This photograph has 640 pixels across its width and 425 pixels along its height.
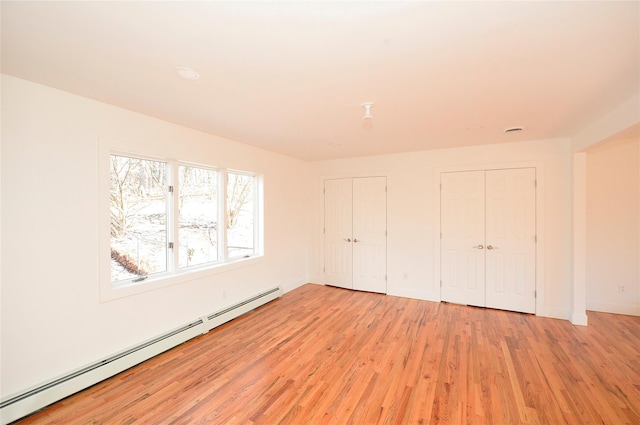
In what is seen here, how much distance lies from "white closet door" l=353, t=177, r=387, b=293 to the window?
2.18 meters

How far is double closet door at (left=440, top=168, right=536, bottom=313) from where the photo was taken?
3.96 m

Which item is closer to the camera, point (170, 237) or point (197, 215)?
point (170, 237)

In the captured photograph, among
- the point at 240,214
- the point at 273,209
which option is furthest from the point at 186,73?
the point at 273,209

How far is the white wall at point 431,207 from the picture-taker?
3.80 meters

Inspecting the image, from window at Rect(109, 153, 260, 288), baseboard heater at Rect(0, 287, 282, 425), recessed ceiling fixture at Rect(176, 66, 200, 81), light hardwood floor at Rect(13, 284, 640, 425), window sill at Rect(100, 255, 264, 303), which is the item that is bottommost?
light hardwood floor at Rect(13, 284, 640, 425)

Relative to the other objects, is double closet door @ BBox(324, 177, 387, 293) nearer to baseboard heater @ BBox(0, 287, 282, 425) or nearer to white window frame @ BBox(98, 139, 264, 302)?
white window frame @ BBox(98, 139, 264, 302)

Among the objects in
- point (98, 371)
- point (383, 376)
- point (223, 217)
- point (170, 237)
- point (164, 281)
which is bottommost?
point (383, 376)

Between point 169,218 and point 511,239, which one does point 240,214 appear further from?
point 511,239

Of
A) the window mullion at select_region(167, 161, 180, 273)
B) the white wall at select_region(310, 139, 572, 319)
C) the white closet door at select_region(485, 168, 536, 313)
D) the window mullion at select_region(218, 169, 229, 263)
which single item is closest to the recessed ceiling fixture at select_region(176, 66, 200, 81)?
the window mullion at select_region(167, 161, 180, 273)

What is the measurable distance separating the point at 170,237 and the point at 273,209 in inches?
72.4

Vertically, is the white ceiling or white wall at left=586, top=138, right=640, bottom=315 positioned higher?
the white ceiling

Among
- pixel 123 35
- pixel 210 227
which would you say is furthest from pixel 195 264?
pixel 123 35

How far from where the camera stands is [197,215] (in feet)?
11.5

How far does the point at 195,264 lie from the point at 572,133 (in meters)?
5.26
